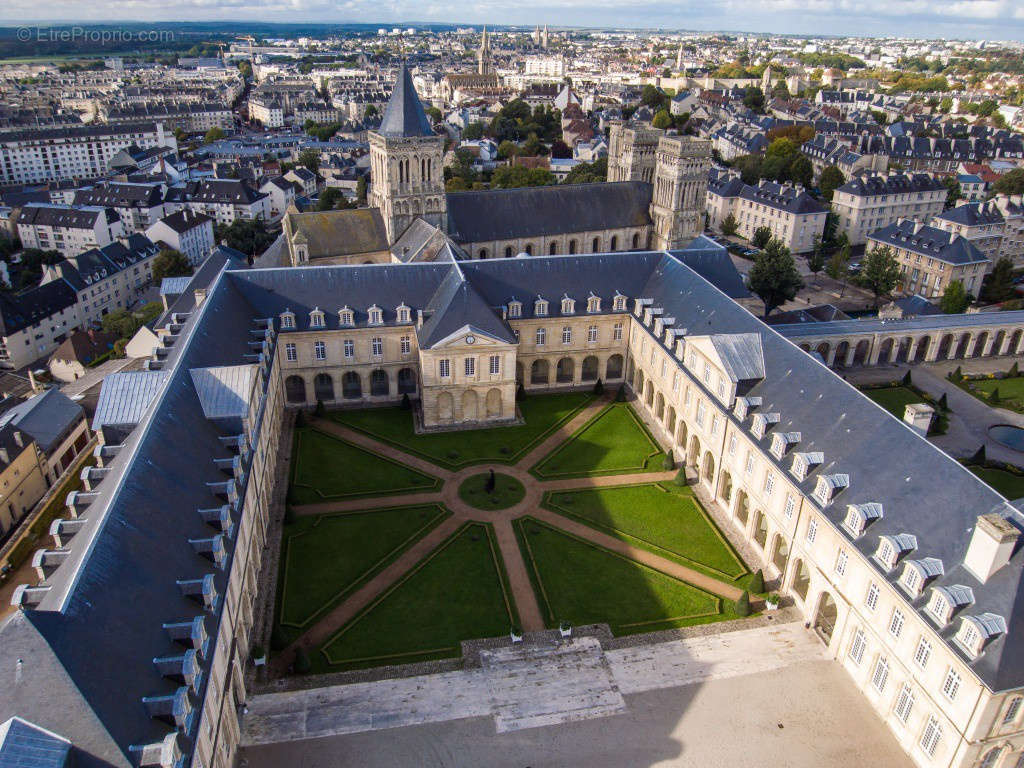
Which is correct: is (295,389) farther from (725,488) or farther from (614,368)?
(725,488)

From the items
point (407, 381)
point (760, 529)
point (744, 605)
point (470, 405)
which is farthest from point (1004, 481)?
point (407, 381)

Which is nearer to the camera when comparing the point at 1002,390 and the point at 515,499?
the point at 515,499

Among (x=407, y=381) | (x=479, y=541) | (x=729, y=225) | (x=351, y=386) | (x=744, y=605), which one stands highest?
(x=729, y=225)

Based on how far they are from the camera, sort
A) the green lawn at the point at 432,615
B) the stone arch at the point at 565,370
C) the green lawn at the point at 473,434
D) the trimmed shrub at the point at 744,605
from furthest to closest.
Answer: the stone arch at the point at 565,370
the green lawn at the point at 473,434
the trimmed shrub at the point at 744,605
the green lawn at the point at 432,615

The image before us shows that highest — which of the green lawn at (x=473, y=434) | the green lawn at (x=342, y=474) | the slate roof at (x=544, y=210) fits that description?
the slate roof at (x=544, y=210)

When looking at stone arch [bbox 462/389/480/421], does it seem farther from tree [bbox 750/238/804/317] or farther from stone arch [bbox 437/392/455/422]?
tree [bbox 750/238/804/317]

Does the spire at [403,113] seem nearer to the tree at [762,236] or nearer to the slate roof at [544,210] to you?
the slate roof at [544,210]

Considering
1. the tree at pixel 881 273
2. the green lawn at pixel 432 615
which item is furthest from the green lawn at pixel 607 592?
the tree at pixel 881 273
